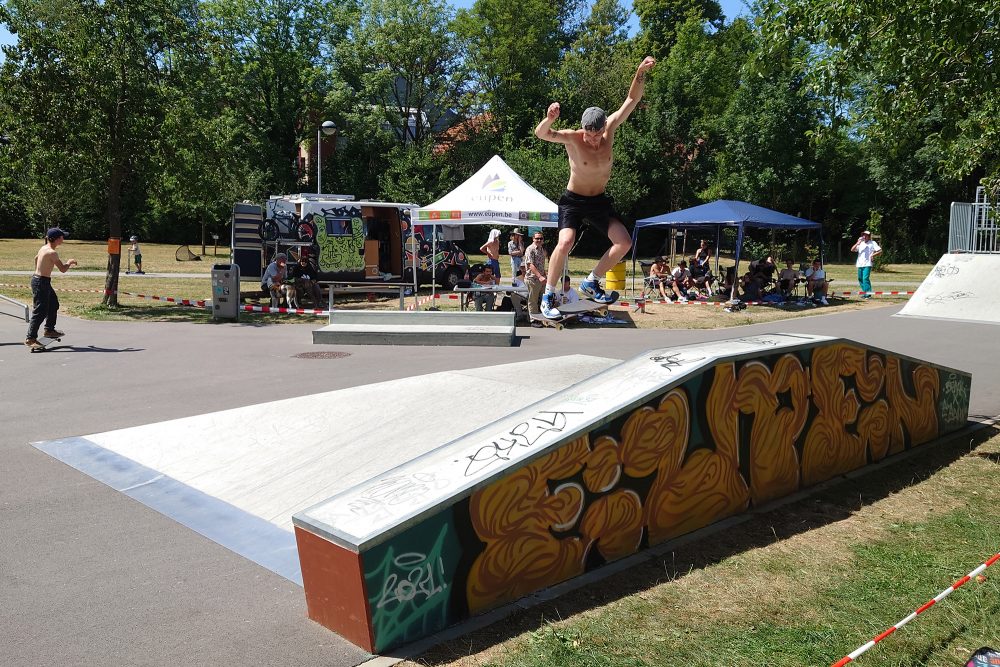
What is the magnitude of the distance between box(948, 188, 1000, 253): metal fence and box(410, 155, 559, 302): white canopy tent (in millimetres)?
11521

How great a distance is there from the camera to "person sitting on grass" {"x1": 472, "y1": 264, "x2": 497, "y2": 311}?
60.1 ft

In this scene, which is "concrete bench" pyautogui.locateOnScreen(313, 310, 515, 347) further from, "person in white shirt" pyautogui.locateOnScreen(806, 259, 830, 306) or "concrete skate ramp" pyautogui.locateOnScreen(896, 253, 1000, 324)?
"person in white shirt" pyautogui.locateOnScreen(806, 259, 830, 306)

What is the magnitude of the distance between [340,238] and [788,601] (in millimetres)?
20118

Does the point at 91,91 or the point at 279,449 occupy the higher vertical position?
the point at 91,91

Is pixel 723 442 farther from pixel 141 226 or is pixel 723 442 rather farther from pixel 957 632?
pixel 141 226

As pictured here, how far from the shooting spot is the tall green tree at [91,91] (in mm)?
16766

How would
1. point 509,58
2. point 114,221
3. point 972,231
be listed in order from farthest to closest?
point 509,58 < point 972,231 < point 114,221

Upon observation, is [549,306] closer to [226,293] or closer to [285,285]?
[226,293]

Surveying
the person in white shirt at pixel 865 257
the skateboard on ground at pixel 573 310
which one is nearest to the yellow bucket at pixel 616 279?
the skateboard on ground at pixel 573 310

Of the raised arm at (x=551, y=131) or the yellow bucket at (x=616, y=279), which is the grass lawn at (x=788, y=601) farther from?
the yellow bucket at (x=616, y=279)

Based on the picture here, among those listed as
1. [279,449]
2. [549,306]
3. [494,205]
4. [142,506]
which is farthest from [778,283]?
[142,506]

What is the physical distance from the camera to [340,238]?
23203 millimetres

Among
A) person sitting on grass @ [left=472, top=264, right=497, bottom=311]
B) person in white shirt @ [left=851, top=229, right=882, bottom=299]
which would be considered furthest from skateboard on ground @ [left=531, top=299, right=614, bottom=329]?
person in white shirt @ [left=851, top=229, right=882, bottom=299]

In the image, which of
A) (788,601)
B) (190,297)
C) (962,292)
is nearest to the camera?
(788,601)
